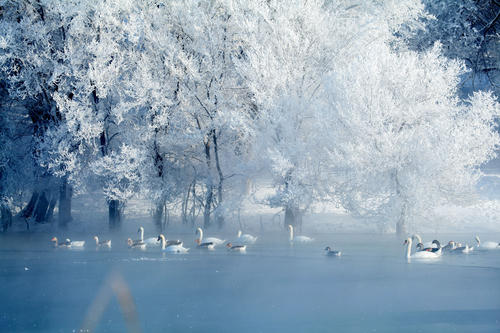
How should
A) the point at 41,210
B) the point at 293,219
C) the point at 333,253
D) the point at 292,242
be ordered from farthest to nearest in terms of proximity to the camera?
the point at 41,210 < the point at 293,219 < the point at 292,242 < the point at 333,253

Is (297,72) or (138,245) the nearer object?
(138,245)

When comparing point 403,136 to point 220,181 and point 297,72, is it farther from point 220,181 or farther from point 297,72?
point 220,181

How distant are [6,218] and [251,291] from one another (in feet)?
68.0

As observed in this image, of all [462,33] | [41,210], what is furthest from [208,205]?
[462,33]

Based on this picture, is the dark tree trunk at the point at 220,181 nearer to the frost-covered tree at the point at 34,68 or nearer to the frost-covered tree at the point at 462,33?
the frost-covered tree at the point at 34,68

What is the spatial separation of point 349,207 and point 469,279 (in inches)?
419

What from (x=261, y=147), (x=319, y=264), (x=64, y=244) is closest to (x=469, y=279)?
(x=319, y=264)

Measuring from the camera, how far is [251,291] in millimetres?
15852

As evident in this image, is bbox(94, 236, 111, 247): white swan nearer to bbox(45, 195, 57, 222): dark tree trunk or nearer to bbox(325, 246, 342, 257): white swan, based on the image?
bbox(45, 195, 57, 222): dark tree trunk

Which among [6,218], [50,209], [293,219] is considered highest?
[50,209]

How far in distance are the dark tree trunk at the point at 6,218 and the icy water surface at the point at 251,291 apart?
26.6 feet

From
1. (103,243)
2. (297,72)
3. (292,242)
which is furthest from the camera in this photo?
(297,72)

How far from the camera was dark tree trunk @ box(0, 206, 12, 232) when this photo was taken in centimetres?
3178

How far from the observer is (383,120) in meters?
26.5
